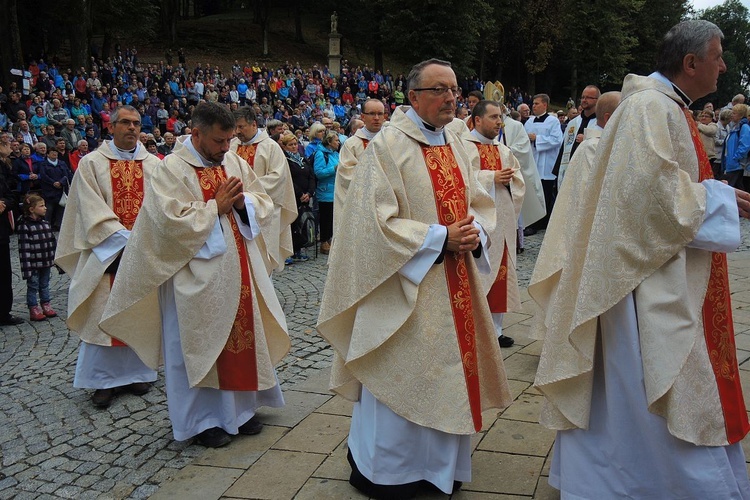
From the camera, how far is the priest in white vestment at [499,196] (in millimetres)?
5805

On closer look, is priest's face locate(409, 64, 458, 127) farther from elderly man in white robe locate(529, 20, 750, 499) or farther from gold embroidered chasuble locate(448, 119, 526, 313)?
gold embroidered chasuble locate(448, 119, 526, 313)

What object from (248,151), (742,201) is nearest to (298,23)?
(248,151)

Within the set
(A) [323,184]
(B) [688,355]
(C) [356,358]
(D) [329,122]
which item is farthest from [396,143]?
(D) [329,122]

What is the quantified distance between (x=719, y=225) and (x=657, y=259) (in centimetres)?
28

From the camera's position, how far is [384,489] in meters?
3.32

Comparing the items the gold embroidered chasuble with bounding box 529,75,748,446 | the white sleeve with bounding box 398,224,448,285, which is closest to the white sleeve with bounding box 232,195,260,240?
the white sleeve with bounding box 398,224,448,285

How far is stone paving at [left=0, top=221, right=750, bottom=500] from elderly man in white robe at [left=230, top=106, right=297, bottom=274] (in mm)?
1748

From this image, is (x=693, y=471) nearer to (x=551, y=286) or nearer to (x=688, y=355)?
(x=688, y=355)

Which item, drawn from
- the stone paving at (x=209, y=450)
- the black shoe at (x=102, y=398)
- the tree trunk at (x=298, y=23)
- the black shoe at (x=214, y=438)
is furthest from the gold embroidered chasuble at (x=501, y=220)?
the tree trunk at (x=298, y=23)

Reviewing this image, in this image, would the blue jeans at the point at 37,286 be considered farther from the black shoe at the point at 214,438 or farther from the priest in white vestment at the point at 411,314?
the priest in white vestment at the point at 411,314

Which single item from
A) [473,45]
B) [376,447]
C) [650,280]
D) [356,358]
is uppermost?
[473,45]

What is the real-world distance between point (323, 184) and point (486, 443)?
7038 mm

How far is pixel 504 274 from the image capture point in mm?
5887

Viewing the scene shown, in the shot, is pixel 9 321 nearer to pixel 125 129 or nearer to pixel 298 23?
pixel 125 129
